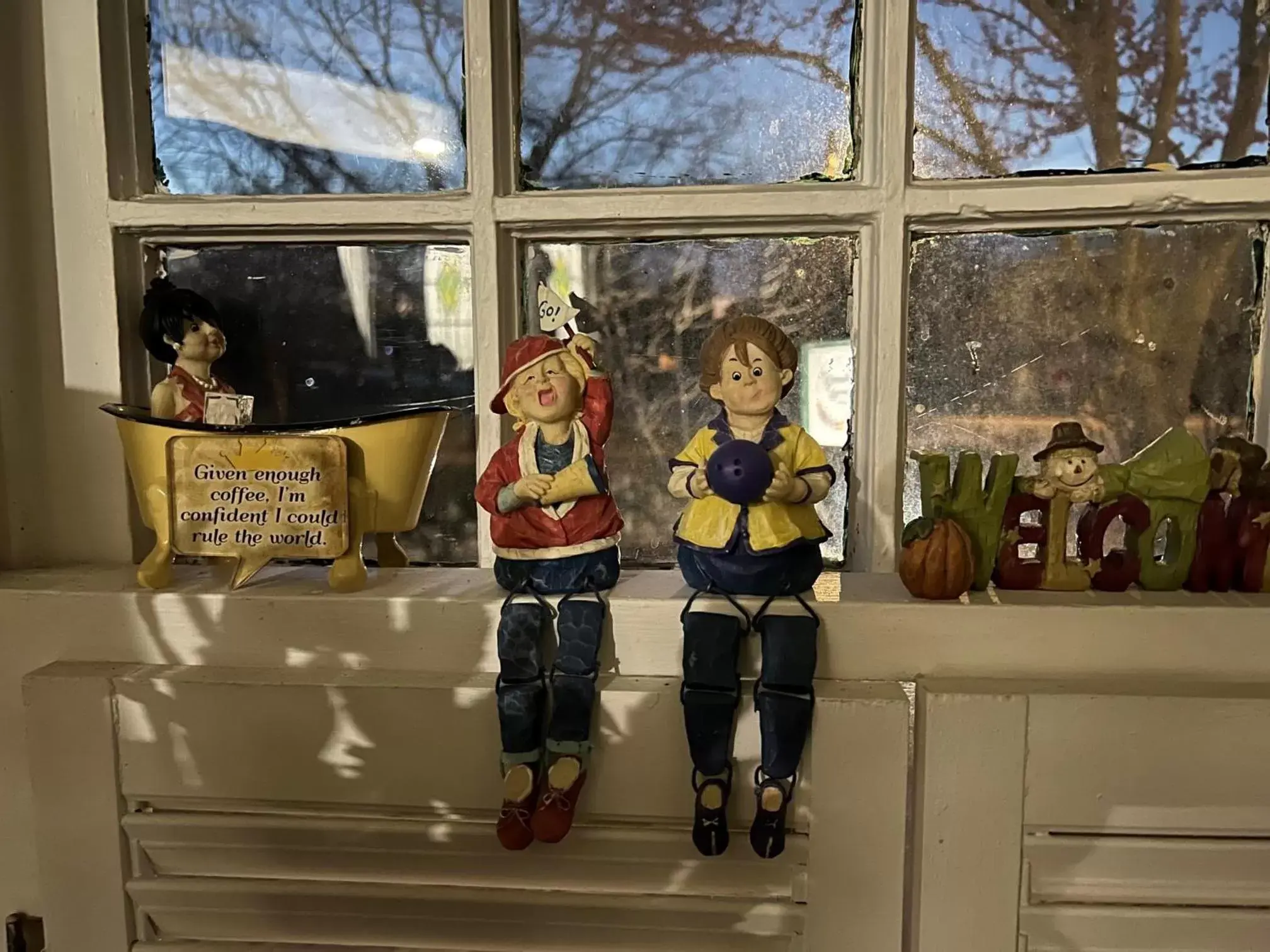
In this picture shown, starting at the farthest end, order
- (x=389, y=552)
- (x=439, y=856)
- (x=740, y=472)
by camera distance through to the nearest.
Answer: (x=389, y=552) < (x=439, y=856) < (x=740, y=472)

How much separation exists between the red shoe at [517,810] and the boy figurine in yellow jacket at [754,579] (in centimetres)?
14

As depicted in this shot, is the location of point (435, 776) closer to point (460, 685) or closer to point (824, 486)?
point (460, 685)

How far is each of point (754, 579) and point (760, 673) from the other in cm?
8

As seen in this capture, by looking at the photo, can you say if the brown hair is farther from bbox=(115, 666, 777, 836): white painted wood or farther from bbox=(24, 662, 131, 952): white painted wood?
bbox=(24, 662, 131, 952): white painted wood

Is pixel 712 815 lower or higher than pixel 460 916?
higher

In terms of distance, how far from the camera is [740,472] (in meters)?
0.71

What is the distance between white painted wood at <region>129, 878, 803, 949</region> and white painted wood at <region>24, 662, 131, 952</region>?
A: 0.12 ft

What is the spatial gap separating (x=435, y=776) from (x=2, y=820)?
457mm

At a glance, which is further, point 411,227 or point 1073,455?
point 411,227

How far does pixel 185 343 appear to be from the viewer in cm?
87

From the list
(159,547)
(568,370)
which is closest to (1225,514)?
(568,370)

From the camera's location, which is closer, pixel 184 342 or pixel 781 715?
pixel 781 715

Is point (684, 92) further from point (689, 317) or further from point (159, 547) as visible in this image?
point (159, 547)

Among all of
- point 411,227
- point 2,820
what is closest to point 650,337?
point 411,227
